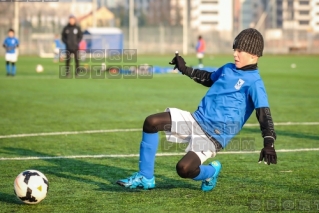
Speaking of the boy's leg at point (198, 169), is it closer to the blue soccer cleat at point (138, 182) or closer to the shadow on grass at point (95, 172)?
the shadow on grass at point (95, 172)

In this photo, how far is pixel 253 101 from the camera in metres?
5.93

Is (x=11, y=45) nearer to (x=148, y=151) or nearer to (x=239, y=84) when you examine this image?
(x=148, y=151)

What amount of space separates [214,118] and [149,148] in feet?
2.28

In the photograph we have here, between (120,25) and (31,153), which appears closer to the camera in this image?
(31,153)

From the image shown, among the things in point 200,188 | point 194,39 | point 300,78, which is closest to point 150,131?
point 200,188

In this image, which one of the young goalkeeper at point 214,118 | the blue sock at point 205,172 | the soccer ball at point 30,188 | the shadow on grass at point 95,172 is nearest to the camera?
the soccer ball at point 30,188

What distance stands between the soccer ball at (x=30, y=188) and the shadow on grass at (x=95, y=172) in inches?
30.7

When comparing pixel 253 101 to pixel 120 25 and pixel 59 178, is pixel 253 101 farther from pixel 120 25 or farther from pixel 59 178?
pixel 120 25

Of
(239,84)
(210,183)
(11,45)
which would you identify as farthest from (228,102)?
(11,45)

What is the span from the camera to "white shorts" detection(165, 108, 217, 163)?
6.14 m

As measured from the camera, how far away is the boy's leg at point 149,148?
20.4 ft

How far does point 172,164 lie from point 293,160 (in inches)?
60.7

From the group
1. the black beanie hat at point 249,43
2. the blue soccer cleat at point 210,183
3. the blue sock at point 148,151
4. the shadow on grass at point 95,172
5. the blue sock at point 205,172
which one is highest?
the black beanie hat at point 249,43

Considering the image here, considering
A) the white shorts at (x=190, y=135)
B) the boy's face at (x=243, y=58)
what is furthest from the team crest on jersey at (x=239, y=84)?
the white shorts at (x=190, y=135)
